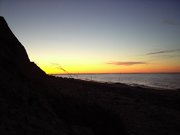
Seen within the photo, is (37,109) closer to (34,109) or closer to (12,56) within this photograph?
(34,109)

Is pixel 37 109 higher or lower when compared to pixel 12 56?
lower

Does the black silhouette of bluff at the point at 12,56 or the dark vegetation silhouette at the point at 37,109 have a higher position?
the black silhouette of bluff at the point at 12,56

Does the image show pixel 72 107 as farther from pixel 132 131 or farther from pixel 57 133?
pixel 132 131

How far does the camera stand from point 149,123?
10.5 metres

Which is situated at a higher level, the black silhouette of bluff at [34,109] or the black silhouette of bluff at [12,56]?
the black silhouette of bluff at [12,56]

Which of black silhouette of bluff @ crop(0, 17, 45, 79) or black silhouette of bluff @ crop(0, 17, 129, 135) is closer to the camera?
black silhouette of bluff @ crop(0, 17, 129, 135)

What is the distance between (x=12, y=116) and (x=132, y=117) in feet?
28.6

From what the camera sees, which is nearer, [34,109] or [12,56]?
[34,109]

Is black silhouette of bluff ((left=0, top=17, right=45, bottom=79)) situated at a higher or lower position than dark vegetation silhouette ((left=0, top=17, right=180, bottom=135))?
higher

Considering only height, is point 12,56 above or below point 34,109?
above

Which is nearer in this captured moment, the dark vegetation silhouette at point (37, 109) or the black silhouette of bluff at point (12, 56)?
the dark vegetation silhouette at point (37, 109)

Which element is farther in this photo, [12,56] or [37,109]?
[12,56]

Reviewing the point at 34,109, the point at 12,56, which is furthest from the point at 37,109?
the point at 12,56

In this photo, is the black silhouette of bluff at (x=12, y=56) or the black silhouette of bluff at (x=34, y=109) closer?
the black silhouette of bluff at (x=34, y=109)
